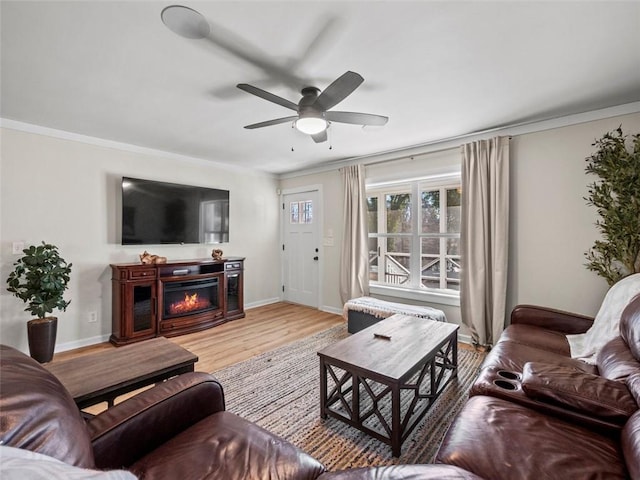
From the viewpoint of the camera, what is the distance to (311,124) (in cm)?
218

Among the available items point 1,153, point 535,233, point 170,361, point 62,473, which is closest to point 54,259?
point 1,153

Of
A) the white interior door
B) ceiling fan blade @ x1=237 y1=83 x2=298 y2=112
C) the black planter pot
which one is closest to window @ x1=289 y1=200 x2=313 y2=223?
the white interior door

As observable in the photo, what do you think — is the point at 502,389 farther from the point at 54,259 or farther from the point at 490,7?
the point at 54,259

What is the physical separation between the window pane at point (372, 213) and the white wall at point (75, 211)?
2.58 metres

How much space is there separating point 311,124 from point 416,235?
2.38 metres

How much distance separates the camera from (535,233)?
303 centimetres

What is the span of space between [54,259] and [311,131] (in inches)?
112

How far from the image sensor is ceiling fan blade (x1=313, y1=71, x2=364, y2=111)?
1.71m

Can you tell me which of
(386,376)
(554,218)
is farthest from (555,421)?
(554,218)

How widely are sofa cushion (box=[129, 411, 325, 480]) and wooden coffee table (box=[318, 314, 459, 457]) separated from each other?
0.76m

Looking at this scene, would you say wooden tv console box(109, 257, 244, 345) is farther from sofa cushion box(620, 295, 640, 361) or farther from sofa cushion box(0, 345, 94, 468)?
sofa cushion box(620, 295, 640, 361)

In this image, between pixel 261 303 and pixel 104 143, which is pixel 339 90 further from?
pixel 261 303

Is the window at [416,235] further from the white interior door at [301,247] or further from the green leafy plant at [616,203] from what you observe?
the green leafy plant at [616,203]

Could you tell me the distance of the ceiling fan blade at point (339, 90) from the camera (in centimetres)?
171
